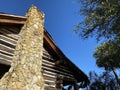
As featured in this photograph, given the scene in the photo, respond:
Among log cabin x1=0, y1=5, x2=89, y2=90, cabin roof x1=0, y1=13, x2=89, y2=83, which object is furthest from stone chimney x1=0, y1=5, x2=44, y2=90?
cabin roof x1=0, y1=13, x2=89, y2=83

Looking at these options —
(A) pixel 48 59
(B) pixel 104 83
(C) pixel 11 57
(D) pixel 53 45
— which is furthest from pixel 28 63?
(B) pixel 104 83

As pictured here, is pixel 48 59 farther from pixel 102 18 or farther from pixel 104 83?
pixel 104 83

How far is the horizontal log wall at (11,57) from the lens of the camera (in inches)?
472

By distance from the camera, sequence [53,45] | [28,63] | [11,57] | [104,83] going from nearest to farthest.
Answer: [28,63] → [11,57] → [53,45] → [104,83]

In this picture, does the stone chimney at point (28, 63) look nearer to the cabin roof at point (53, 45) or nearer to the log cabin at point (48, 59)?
the log cabin at point (48, 59)

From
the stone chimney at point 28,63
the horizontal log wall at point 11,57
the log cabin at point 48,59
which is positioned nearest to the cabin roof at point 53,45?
the log cabin at point 48,59

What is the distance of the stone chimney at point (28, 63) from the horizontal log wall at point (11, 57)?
16.1 feet

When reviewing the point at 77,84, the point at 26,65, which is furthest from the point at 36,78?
the point at 77,84

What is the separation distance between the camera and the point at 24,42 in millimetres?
6555

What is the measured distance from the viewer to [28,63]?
6129 millimetres

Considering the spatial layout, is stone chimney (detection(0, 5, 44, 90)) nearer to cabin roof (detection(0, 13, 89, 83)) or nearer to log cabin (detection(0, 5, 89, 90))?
log cabin (detection(0, 5, 89, 90))

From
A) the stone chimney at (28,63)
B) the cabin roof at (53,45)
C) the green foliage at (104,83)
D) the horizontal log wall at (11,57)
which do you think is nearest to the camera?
the stone chimney at (28,63)

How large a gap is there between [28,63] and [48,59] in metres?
8.46

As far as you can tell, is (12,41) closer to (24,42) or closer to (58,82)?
(58,82)
